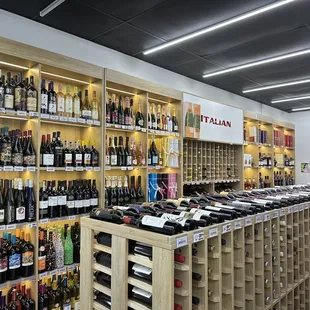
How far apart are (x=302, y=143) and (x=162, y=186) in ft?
20.4

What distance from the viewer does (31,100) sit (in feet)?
8.86

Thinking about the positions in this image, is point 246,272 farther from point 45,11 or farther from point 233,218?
point 45,11

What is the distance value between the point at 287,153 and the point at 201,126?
428 cm

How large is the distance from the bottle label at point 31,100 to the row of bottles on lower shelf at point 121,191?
123cm

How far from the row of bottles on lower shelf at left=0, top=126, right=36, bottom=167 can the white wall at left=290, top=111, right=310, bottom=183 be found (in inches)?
308

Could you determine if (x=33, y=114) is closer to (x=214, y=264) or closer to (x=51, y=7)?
(x=51, y=7)

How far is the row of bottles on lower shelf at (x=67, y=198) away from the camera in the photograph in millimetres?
2832

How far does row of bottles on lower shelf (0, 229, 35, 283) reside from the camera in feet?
8.10

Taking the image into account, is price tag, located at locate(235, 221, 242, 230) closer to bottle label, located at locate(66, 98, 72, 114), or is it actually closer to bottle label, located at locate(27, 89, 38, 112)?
bottle label, located at locate(27, 89, 38, 112)

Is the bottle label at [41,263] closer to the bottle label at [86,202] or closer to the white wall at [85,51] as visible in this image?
the bottle label at [86,202]

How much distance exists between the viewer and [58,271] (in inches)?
112

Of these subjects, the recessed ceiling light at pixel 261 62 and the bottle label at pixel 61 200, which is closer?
the bottle label at pixel 61 200

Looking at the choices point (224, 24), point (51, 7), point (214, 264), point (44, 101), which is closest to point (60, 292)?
point (44, 101)

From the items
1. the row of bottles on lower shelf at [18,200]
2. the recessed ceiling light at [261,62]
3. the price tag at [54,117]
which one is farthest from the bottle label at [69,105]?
the recessed ceiling light at [261,62]
